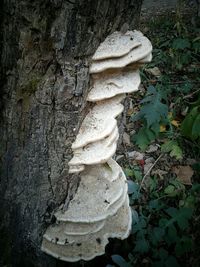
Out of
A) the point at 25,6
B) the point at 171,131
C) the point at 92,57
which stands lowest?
the point at 171,131

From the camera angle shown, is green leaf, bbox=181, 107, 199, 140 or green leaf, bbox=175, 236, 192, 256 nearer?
green leaf, bbox=175, 236, 192, 256

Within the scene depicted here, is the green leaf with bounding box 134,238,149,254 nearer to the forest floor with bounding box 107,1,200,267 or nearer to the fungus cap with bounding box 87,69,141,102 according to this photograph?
the forest floor with bounding box 107,1,200,267

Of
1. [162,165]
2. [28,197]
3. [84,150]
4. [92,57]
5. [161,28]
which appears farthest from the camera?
[161,28]

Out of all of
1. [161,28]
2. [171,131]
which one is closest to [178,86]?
[171,131]

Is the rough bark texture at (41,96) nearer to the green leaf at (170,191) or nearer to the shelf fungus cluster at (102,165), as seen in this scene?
the shelf fungus cluster at (102,165)

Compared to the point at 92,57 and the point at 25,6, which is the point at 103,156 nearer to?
the point at 92,57

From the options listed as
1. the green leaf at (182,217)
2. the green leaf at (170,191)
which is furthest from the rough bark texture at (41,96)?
the green leaf at (170,191)

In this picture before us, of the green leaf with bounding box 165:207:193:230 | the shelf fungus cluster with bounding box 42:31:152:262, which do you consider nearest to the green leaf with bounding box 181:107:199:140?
the green leaf with bounding box 165:207:193:230
